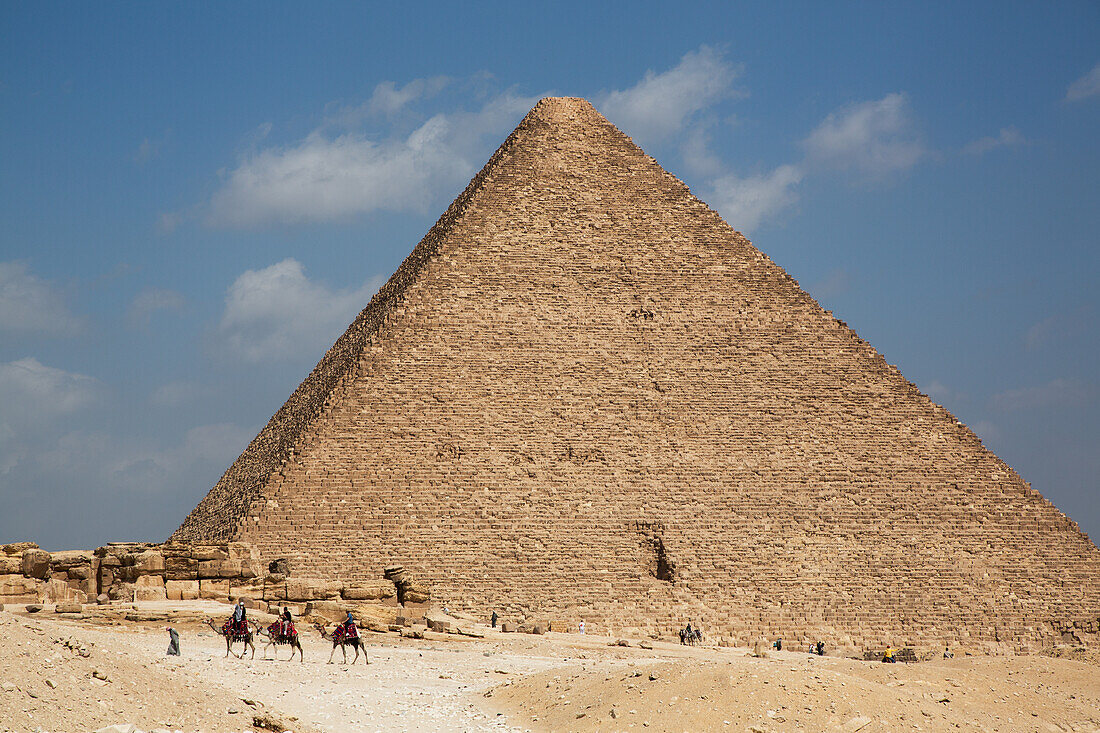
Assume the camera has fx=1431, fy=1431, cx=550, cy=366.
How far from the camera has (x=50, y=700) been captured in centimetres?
1011

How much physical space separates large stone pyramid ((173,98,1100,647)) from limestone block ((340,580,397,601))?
472cm

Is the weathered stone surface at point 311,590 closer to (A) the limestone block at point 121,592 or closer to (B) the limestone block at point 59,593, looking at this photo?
(A) the limestone block at point 121,592

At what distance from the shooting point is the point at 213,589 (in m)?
19.6

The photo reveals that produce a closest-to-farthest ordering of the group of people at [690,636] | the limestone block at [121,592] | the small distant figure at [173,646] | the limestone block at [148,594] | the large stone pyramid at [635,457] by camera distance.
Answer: the small distant figure at [173,646], the limestone block at [121,592], the limestone block at [148,594], the group of people at [690,636], the large stone pyramid at [635,457]

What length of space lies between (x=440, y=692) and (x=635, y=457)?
15.1m

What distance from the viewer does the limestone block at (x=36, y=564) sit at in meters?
18.6

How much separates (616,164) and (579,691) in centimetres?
2293

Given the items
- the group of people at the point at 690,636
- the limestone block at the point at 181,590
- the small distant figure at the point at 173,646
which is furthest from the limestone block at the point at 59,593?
the group of people at the point at 690,636

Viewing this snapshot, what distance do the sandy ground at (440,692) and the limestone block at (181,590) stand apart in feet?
1.74

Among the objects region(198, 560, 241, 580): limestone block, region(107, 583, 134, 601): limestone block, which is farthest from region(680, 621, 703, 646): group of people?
region(107, 583, 134, 601): limestone block

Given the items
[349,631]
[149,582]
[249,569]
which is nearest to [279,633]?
[349,631]

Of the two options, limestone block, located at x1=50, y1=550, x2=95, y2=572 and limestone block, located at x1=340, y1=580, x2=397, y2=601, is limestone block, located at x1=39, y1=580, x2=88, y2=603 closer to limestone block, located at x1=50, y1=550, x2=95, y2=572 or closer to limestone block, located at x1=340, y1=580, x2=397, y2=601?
limestone block, located at x1=50, y1=550, x2=95, y2=572

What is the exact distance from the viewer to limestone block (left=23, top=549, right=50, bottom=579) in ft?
61.2

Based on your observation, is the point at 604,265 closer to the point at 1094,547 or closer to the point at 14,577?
the point at 1094,547
